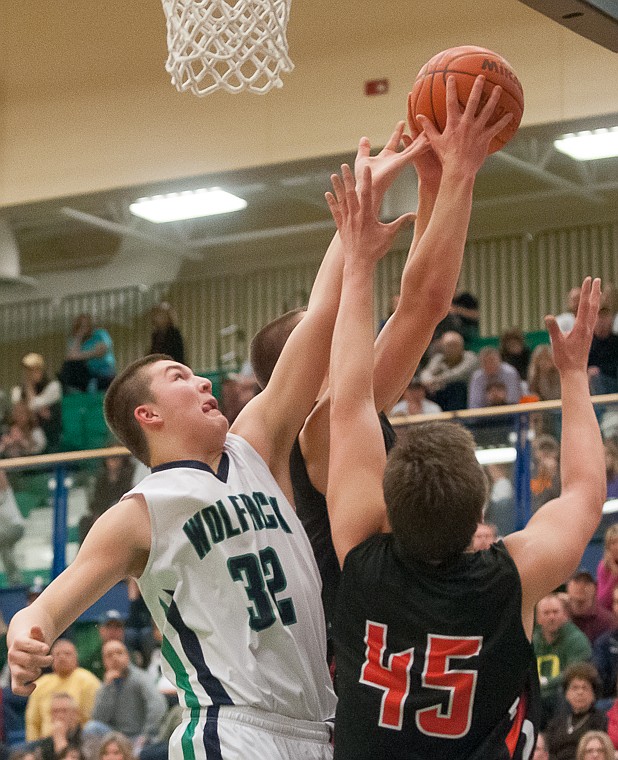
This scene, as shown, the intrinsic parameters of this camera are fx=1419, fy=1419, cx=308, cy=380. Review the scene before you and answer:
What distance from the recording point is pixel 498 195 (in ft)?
56.4

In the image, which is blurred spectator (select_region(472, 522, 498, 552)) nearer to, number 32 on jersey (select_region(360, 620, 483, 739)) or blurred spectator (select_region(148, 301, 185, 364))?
number 32 on jersey (select_region(360, 620, 483, 739))

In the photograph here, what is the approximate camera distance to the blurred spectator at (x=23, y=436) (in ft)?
45.7

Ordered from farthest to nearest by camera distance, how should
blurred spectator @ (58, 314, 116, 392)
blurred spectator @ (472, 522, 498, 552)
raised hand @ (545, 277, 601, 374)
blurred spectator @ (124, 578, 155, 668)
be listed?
blurred spectator @ (58, 314, 116, 392) < blurred spectator @ (124, 578, 155, 668) < blurred spectator @ (472, 522, 498, 552) < raised hand @ (545, 277, 601, 374)

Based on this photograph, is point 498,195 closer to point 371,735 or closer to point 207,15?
point 207,15

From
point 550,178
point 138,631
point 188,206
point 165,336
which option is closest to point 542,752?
point 138,631

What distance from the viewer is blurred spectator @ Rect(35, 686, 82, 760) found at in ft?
32.5

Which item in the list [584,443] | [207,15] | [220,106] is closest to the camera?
[584,443]

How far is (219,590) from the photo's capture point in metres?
3.49

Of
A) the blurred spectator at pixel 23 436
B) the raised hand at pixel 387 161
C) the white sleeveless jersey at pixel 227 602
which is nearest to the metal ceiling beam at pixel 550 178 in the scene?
the blurred spectator at pixel 23 436

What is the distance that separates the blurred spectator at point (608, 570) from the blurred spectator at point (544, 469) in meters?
0.46

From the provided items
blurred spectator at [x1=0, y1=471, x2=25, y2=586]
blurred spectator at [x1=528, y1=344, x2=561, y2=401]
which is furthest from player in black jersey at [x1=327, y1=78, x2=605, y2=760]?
blurred spectator at [x1=528, y1=344, x2=561, y2=401]

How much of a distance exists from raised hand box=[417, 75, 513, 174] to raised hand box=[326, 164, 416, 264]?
321 mm

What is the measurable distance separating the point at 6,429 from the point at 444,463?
1209 centimetres

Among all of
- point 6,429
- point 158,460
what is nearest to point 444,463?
point 158,460
